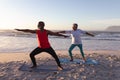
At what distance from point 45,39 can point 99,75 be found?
221 cm

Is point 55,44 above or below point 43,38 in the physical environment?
below

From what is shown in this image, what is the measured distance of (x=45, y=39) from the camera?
317 inches

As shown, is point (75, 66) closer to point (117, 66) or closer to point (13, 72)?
point (117, 66)

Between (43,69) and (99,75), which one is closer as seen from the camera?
(99,75)

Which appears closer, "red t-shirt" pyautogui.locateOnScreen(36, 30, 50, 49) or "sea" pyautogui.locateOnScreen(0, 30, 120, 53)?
"red t-shirt" pyautogui.locateOnScreen(36, 30, 50, 49)

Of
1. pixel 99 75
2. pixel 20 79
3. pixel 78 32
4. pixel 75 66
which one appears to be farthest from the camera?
pixel 78 32

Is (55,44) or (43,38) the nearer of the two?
(43,38)

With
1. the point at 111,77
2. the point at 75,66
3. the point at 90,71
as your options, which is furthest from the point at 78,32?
the point at 111,77

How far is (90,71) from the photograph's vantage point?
820cm

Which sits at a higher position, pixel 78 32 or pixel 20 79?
pixel 78 32

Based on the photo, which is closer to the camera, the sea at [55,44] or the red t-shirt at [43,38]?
the red t-shirt at [43,38]

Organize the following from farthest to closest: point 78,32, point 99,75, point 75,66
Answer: point 78,32
point 75,66
point 99,75

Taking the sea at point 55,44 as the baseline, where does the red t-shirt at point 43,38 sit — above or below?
above

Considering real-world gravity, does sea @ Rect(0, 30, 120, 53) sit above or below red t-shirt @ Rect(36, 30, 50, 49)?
below
